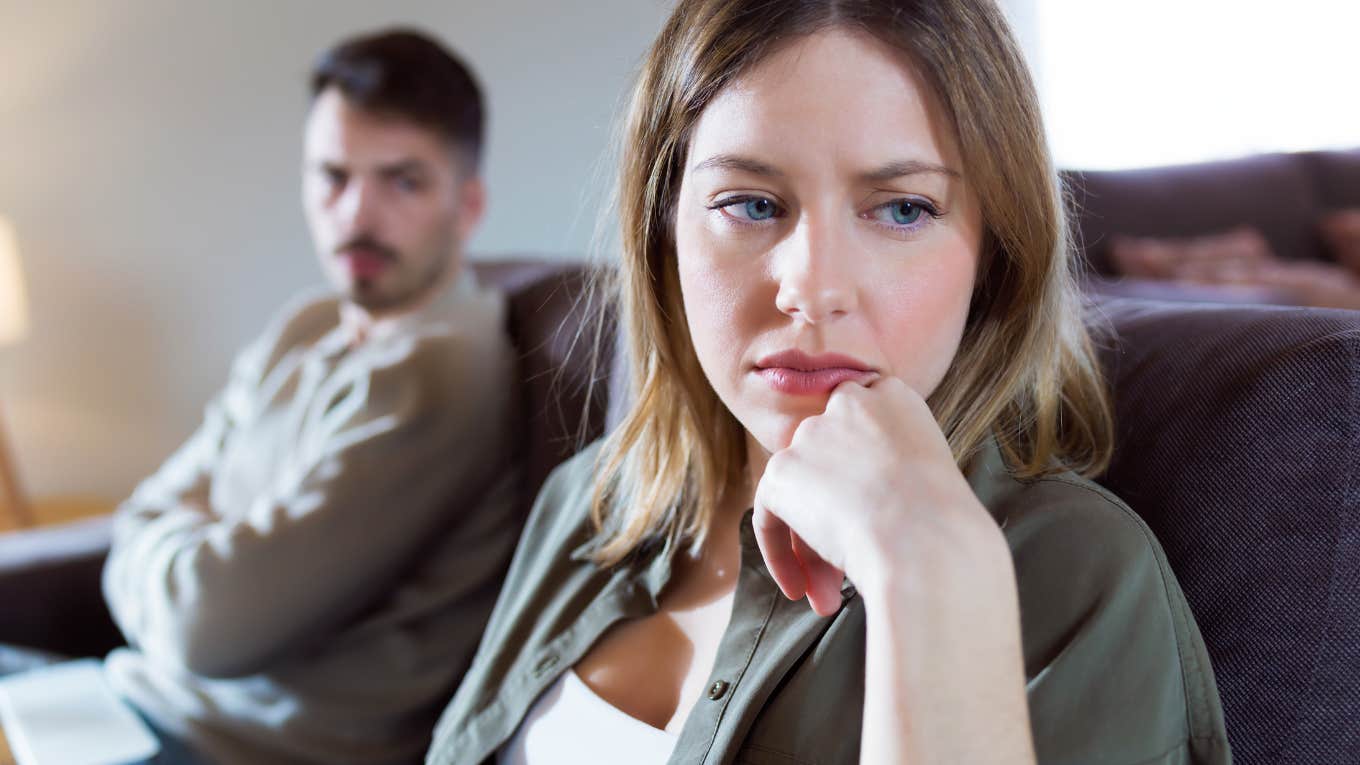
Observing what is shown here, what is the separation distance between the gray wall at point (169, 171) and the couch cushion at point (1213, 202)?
1.67 meters

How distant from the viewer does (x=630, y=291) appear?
105 cm

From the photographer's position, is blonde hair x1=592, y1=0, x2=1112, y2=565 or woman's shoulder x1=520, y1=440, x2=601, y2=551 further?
woman's shoulder x1=520, y1=440, x2=601, y2=551

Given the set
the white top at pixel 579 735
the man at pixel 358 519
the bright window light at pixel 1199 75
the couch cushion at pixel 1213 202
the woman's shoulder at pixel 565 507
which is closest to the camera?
the white top at pixel 579 735

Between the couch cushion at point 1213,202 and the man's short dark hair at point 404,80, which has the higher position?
the man's short dark hair at point 404,80

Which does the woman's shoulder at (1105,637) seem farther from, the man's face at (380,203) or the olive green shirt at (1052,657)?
the man's face at (380,203)

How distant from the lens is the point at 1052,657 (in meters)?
0.74

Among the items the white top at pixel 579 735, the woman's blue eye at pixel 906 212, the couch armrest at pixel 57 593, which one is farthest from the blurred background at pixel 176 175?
the woman's blue eye at pixel 906 212

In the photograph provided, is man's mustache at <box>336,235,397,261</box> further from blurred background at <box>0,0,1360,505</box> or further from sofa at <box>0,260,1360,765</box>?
blurred background at <box>0,0,1360,505</box>

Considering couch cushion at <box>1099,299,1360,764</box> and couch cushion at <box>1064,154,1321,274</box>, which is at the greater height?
couch cushion at <box>1064,154,1321,274</box>

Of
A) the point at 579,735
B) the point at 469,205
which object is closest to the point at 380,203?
the point at 469,205

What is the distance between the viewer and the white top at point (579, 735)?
0.91m

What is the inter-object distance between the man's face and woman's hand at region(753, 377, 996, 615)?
1.15 metres

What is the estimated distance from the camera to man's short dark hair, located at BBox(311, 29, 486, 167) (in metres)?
1.81

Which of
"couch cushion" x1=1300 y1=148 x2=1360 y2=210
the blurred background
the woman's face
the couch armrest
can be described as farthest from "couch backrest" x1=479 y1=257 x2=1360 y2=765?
"couch cushion" x1=1300 y1=148 x2=1360 y2=210
